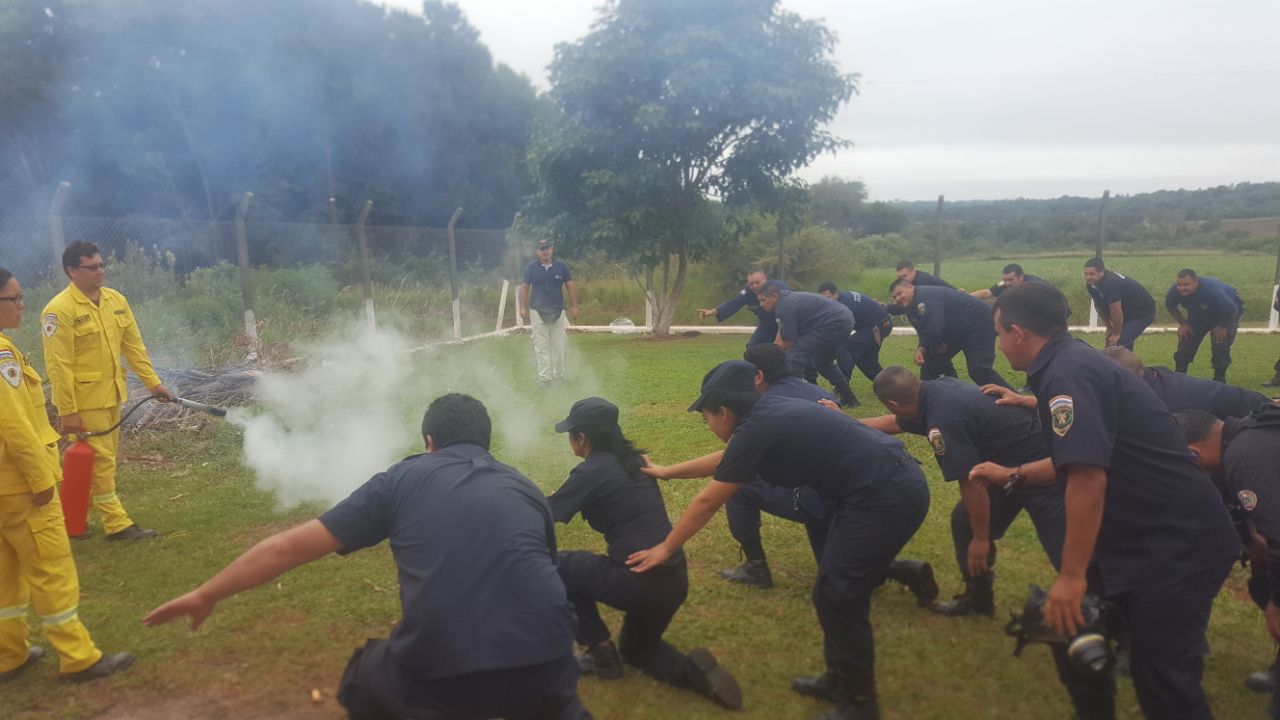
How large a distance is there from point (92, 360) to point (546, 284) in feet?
21.7

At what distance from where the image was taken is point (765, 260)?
2028cm

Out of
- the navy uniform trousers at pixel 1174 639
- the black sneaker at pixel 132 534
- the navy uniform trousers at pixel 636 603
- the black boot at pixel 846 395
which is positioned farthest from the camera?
the black boot at pixel 846 395

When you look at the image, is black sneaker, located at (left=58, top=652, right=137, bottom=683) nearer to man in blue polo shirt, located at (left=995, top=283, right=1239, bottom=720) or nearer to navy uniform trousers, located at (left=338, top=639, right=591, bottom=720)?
navy uniform trousers, located at (left=338, top=639, right=591, bottom=720)

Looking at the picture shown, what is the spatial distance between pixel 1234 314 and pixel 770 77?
9217 mm

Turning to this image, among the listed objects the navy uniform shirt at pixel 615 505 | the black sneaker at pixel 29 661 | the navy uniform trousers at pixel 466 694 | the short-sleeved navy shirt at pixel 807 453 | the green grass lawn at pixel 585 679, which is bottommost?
the green grass lawn at pixel 585 679

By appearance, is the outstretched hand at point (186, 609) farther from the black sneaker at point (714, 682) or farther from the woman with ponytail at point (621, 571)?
the black sneaker at point (714, 682)

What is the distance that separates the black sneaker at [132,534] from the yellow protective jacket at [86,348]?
2.83 feet

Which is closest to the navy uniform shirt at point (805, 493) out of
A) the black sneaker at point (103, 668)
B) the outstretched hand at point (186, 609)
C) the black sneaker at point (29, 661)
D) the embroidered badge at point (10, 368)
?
the outstretched hand at point (186, 609)

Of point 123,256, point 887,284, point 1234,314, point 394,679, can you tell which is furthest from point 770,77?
point 394,679

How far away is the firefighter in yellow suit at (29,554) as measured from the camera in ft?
12.1

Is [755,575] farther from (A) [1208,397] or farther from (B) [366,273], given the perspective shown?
(B) [366,273]

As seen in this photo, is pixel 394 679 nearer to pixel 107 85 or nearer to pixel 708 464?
pixel 708 464

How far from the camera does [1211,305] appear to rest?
979 centimetres

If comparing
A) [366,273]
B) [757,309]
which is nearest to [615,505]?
[757,309]
